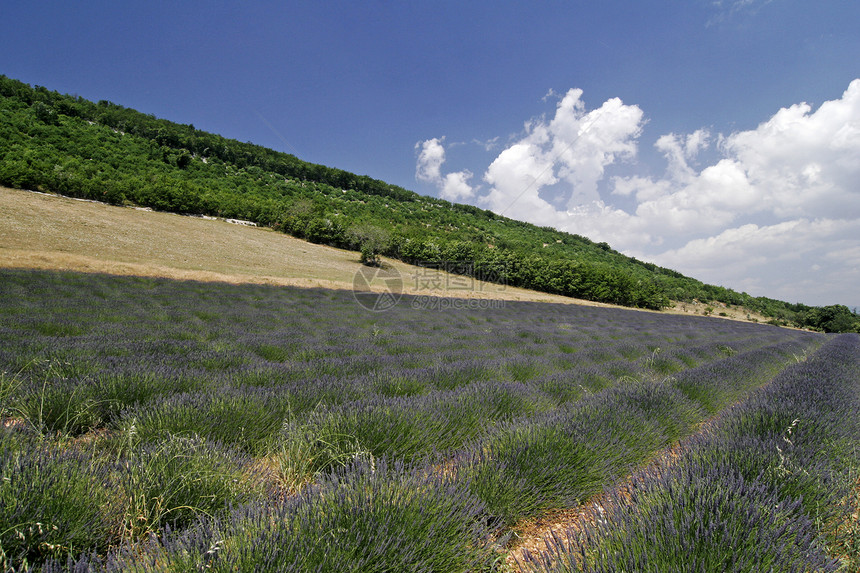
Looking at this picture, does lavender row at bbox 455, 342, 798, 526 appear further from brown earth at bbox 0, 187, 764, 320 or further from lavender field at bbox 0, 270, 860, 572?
brown earth at bbox 0, 187, 764, 320

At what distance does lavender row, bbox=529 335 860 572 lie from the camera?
45.0 inches

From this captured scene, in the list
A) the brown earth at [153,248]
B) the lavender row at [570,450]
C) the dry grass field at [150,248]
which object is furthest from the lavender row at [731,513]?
the dry grass field at [150,248]

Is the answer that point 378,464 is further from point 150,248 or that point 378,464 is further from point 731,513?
point 150,248

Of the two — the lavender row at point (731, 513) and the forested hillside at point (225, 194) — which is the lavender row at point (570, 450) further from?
the forested hillside at point (225, 194)

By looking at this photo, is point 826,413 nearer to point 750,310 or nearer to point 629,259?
point 750,310

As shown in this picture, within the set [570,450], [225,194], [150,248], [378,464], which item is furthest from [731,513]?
[225,194]

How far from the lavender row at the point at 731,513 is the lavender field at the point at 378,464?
13 mm

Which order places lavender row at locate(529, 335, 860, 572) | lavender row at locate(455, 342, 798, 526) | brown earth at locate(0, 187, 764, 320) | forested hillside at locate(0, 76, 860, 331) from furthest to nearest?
forested hillside at locate(0, 76, 860, 331)
brown earth at locate(0, 187, 764, 320)
lavender row at locate(455, 342, 798, 526)
lavender row at locate(529, 335, 860, 572)

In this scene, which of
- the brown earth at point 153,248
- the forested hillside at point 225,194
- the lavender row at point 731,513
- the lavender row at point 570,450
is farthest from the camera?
the forested hillside at point 225,194

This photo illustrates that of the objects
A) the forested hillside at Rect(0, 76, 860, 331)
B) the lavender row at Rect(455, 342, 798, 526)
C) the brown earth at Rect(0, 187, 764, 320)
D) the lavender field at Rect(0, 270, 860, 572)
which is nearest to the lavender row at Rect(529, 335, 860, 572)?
the lavender field at Rect(0, 270, 860, 572)

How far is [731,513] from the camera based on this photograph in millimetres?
1312

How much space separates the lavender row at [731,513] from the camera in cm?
114

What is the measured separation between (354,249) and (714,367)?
41.9 m

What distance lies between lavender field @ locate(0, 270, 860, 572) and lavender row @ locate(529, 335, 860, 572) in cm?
1
